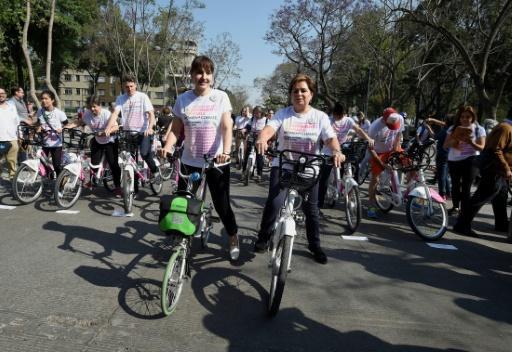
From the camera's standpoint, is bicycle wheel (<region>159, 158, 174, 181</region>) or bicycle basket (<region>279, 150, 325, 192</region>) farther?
bicycle wheel (<region>159, 158, 174, 181</region>)

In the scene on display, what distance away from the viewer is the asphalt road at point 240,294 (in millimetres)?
2836

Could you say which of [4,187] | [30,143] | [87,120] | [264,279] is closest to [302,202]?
[264,279]

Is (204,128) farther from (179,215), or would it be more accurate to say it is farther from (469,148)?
(469,148)

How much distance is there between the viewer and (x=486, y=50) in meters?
12.7

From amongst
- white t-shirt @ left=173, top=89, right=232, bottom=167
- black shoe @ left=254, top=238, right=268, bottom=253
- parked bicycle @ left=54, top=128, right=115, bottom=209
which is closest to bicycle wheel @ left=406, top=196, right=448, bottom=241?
black shoe @ left=254, top=238, right=268, bottom=253

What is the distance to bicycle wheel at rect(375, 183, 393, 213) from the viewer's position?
21.6ft

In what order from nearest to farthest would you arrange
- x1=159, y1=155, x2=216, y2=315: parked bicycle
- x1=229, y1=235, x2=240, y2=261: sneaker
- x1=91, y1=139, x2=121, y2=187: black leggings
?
x1=159, y1=155, x2=216, y2=315: parked bicycle → x1=229, y1=235, x2=240, y2=261: sneaker → x1=91, y1=139, x2=121, y2=187: black leggings

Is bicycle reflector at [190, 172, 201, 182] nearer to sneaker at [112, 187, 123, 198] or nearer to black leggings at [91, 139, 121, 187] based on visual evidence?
black leggings at [91, 139, 121, 187]

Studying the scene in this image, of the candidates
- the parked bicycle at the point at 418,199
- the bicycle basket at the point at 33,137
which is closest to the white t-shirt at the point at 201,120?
the parked bicycle at the point at 418,199

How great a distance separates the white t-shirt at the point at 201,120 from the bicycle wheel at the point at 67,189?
2918mm

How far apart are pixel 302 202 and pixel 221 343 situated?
182cm

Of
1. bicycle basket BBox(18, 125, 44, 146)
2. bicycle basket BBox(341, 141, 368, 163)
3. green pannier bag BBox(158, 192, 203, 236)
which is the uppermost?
bicycle basket BBox(341, 141, 368, 163)

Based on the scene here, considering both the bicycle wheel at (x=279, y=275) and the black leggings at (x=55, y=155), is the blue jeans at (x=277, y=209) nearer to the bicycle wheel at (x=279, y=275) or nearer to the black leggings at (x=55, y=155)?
the bicycle wheel at (x=279, y=275)

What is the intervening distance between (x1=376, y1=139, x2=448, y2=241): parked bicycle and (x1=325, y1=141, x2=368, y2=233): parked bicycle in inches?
27.2
